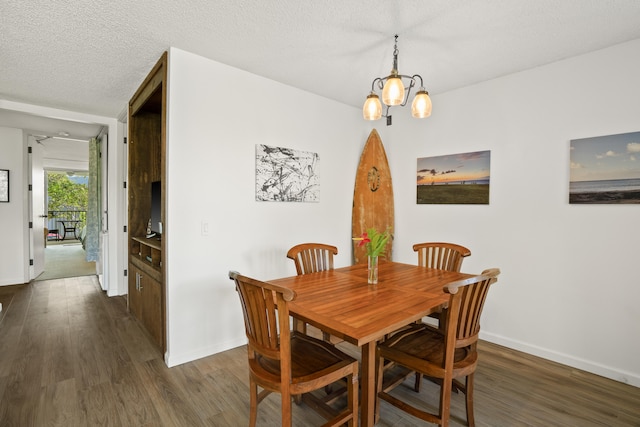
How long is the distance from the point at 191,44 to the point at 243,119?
2.32ft

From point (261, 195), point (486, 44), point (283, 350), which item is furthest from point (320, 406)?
point (486, 44)

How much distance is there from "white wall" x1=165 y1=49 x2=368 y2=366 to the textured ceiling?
258 mm

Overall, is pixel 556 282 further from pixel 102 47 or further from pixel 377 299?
pixel 102 47

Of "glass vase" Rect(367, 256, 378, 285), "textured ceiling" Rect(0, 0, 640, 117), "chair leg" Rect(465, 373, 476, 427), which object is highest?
"textured ceiling" Rect(0, 0, 640, 117)

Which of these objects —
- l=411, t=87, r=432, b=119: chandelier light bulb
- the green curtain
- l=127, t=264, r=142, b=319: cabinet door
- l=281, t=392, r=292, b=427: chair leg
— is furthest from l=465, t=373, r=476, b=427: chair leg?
the green curtain

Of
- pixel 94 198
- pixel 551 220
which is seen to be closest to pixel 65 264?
pixel 94 198

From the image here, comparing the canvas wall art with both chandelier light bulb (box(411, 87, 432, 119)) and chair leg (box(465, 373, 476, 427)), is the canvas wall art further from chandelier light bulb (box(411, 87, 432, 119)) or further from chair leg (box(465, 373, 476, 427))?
chair leg (box(465, 373, 476, 427))

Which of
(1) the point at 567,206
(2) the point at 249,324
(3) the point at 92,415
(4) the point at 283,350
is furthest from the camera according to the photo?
(1) the point at 567,206

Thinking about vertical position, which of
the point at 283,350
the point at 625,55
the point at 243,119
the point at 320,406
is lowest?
the point at 320,406

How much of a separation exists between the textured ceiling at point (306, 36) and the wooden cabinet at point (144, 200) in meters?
0.28

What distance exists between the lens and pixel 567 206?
2.57 metres

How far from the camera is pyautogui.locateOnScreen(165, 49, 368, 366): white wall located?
2.48 metres

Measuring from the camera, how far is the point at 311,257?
8.46 ft

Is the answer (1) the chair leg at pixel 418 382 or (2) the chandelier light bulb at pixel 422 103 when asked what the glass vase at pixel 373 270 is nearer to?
(1) the chair leg at pixel 418 382
